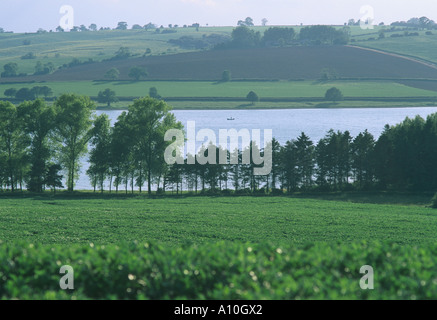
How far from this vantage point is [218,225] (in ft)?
124

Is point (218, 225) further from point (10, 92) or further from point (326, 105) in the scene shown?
point (10, 92)

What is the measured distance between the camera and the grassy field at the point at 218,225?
33562 mm

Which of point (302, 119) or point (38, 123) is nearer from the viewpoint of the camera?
point (38, 123)

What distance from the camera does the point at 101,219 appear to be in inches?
1583

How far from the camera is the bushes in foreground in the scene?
12.1 m

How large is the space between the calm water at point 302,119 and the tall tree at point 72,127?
48.0 metres

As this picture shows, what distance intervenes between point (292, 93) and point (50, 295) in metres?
168

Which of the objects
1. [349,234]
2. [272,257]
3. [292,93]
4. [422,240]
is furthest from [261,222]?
[292,93]

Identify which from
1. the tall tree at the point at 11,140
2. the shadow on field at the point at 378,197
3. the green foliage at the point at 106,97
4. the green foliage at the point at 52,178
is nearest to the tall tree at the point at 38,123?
the tall tree at the point at 11,140

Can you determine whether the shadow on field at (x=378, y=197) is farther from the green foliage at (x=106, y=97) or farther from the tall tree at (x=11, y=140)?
the green foliage at (x=106, y=97)

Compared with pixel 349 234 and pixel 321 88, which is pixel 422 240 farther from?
pixel 321 88

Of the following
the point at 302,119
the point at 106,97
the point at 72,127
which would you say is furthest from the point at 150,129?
the point at 106,97

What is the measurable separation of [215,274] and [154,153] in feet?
181
